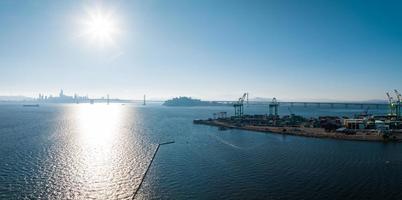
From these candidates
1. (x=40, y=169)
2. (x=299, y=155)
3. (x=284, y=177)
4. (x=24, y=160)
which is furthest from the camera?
(x=299, y=155)

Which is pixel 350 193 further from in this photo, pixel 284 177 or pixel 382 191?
pixel 284 177

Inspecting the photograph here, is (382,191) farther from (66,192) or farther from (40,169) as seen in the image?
(40,169)

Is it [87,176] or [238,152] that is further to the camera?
[238,152]

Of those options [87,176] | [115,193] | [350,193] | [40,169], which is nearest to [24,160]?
[40,169]

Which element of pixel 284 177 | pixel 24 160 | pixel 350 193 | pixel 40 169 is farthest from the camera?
pixel 24 160

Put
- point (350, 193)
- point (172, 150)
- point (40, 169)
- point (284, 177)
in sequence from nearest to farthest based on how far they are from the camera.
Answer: point (350, 193) < point (284, 177) < point (40, 169) < point (172, 150)

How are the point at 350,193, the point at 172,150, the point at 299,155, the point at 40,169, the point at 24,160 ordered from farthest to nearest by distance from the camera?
the point at 172,150 → the point at 299,155 → the point at 24,160 → the point at 40,169 → the point at 350,193

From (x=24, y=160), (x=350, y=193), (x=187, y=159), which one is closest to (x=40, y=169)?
(x=24, y=160)

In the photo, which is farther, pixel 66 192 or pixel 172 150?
pixel 172 150
